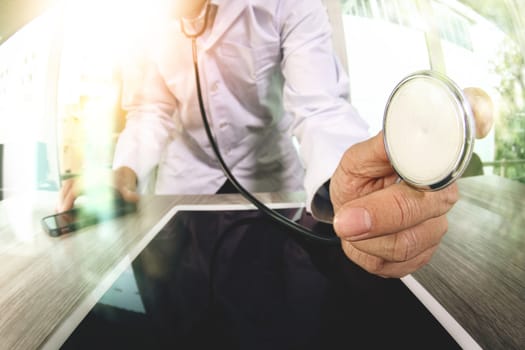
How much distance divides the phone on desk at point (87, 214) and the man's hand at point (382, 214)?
0.32 m

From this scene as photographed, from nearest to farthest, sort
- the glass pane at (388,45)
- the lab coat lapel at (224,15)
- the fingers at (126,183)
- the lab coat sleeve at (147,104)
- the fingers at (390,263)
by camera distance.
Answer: the fingers at (390,263) → the glass pane at (388,45) → the fingers at (126,183) → the lab coat lapel at (224,15) → the lab coat sleeve at (147,104)

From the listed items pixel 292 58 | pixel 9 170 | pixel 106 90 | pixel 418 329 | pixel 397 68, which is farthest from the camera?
pixel 106 90

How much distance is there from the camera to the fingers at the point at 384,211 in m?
0.18

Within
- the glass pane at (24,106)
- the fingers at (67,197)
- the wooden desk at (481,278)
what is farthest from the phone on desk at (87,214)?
the wooden desk at (481,278)

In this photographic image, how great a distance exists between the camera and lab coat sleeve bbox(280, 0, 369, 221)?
15.3 inches

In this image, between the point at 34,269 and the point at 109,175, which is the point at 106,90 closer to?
A: the point at 109,175

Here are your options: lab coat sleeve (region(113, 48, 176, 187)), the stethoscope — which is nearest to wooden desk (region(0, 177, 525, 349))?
the stethoscope

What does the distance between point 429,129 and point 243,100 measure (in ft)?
2.07

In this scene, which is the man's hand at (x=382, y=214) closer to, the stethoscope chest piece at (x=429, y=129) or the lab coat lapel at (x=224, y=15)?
the stethoscope chest piece at (x=429, y=129)

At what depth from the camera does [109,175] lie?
536 millimetres

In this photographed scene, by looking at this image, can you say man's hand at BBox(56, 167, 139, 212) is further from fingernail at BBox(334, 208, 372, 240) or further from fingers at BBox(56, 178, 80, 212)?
fingernail at BBox(334, 208, 372, 240)

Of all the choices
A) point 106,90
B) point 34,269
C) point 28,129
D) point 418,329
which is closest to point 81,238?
point 34,269

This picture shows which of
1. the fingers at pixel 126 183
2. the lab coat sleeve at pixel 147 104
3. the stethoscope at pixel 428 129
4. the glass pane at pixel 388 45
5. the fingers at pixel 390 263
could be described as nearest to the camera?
the stethoscope at pixel 428 129

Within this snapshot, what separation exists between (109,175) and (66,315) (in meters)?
0.36
